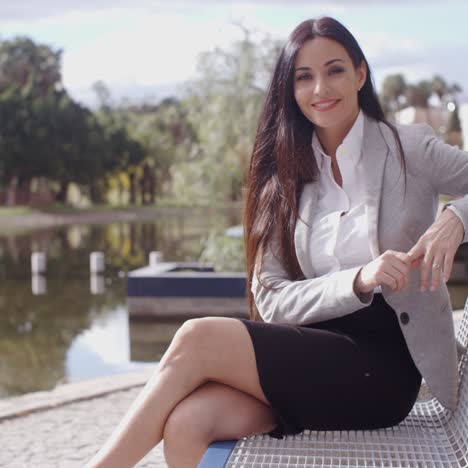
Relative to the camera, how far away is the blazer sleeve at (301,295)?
190 cm

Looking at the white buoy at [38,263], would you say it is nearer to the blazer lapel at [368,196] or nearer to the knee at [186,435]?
the blazer lapel at [368,196]

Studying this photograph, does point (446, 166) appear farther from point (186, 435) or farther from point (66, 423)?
point (66, 423)

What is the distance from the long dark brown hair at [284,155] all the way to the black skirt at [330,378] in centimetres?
31

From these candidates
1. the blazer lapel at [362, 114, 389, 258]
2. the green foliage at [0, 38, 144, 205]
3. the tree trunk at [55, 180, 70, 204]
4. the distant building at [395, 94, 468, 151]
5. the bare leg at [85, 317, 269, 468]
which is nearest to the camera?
the bare leg at [85, 317, 269, 468]

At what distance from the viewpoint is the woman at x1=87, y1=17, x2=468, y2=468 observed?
181 centimetres

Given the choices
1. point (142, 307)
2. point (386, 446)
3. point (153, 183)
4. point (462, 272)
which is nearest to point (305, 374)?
point (386, 446)

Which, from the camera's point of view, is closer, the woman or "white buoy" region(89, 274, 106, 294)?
the woman

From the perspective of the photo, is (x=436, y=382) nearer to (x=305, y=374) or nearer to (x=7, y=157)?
(x=305, y=374)

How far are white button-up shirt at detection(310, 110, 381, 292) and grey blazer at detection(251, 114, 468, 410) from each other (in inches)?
1.1

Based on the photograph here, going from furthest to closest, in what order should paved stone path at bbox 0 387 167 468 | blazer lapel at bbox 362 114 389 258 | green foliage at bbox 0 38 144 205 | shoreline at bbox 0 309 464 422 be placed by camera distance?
green foliage at bbox 0 38 144 205
shoreline at bbox 0 309 464 422
paved stone path at bbox 0 387 167 468
blazer lapel at bbox 362 114 389 258

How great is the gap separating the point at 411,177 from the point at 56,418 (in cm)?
254

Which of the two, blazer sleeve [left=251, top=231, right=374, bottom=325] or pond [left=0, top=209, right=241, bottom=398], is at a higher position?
blazer sleeve [left=251, top=231, right=374, bottom=325]

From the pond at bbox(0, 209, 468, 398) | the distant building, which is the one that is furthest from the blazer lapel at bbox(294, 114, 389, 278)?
the distant building

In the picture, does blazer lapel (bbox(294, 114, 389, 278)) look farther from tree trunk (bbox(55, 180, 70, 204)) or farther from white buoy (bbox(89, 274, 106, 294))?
tree trunk (bbox(55, 180, 70, 204))
